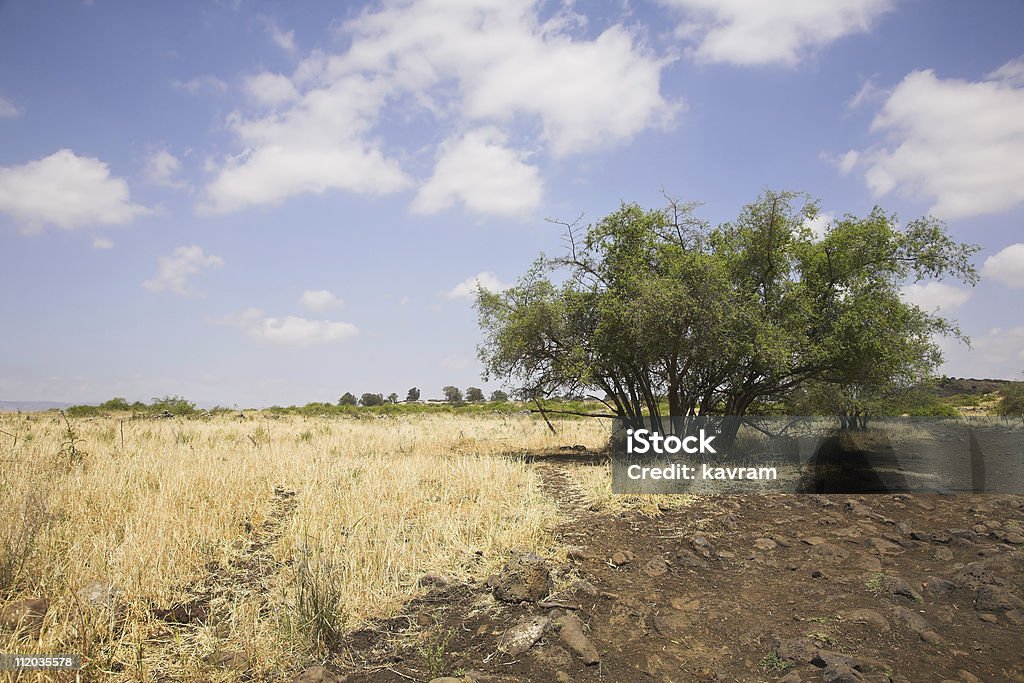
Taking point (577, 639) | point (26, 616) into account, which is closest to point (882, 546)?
point (577, 639)

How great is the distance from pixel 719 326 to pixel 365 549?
10749 millimetres

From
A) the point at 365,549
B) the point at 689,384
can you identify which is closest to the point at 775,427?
the point at 689,384

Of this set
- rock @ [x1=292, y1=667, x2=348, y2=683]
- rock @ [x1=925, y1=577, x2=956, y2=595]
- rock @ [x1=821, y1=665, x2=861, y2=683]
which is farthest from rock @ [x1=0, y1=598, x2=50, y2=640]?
rock @ [x1=925, y1=577, x2=956, y2=595]

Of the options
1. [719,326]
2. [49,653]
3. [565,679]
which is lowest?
[565,679]

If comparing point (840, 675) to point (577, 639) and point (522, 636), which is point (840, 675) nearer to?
point (577, 639)

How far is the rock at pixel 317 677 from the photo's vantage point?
4.40 meters

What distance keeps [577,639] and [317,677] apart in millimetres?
2158

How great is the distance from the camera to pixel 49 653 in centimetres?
446

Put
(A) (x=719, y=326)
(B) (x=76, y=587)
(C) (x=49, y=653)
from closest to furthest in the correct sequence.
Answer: (C) (x=49, y=653) → (B) (x=76, y=587) → (A) (x=719, y=326)

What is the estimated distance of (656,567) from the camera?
727cm

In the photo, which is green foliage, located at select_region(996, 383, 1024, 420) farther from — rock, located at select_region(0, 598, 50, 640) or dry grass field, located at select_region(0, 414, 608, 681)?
rock, located at select_region(0, 598, 50, 640)

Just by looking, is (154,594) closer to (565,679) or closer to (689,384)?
(565,679)

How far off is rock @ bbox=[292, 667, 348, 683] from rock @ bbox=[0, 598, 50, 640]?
2132 mm

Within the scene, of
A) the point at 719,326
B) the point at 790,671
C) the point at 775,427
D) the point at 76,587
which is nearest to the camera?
the point at 790,671
